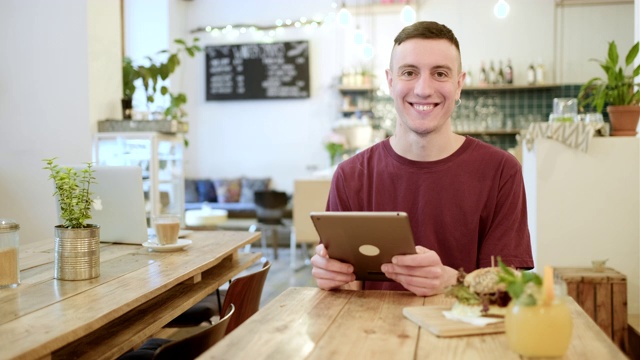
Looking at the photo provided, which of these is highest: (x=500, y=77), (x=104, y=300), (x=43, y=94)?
(x=500, y=77)

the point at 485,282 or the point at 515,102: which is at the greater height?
the point at 515,102

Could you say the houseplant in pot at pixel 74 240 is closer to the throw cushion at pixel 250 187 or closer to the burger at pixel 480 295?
the burger at pixel 480 295

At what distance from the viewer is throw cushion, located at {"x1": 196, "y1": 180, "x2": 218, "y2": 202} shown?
367 inches

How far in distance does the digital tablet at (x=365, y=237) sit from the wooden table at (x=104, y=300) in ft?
1.95

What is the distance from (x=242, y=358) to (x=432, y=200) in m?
0.93

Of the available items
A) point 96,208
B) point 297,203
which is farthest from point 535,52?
point 96,208

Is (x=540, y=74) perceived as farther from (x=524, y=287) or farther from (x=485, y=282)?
(x=524, y=287)

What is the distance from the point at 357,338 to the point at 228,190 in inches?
315

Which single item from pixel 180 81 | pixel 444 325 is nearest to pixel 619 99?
pixel 444 325

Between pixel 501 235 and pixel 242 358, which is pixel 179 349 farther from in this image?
pixel 501 235

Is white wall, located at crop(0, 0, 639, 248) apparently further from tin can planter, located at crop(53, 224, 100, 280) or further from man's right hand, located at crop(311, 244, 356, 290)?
man's right hand, located at crop(311, 244, 356, 290)

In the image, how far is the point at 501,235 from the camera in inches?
75.9

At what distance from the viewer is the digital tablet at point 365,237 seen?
150 centimetres

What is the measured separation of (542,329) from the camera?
1.14 metres
